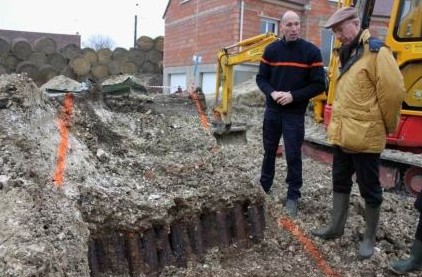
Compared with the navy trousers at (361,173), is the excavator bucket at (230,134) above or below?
below

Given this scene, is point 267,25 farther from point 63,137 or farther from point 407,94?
point 63,137

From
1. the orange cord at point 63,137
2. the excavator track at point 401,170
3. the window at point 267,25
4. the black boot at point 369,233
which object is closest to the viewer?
the orange cord at point 63,137

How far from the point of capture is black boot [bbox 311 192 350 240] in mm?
3500

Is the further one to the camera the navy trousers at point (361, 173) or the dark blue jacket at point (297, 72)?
the dark blue jacket at point (297, 72)

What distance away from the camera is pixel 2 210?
238cm

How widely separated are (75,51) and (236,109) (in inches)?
381

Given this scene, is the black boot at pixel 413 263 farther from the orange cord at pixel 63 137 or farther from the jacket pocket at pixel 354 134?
the orange cord at pixel 63 137

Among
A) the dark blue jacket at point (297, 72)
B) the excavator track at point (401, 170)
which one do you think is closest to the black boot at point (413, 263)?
the dark blue jacket at point (297, 72)

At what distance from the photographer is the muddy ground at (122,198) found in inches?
93.4

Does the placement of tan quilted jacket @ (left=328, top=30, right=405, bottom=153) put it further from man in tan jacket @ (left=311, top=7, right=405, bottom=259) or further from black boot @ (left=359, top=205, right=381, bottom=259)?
black boot @ (left=359, top=205, right=381, bottom=259)

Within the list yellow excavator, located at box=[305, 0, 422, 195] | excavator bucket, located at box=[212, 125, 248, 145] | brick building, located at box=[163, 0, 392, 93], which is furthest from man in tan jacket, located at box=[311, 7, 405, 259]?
brick building, located at box=[163, 0, 392, 93]

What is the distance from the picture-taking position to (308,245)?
11.2 feet

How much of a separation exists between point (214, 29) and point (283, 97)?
35.3ft

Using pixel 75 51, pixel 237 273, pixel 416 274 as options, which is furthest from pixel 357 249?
pixel 75 51
